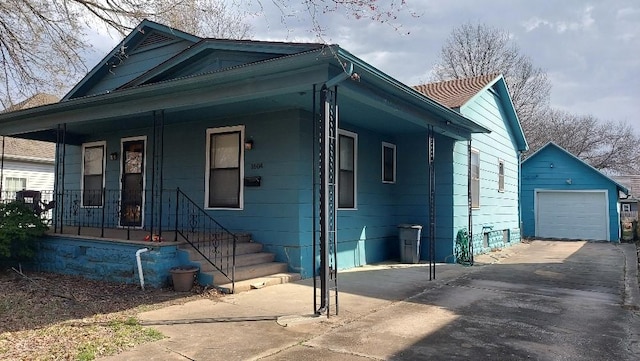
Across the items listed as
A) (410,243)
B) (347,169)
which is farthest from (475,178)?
(347,169)

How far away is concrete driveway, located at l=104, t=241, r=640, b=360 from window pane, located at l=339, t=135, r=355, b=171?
218cm

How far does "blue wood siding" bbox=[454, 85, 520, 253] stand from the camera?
425 inches

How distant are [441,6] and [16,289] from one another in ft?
23.9

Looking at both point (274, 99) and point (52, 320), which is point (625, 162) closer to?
point (274, 99)

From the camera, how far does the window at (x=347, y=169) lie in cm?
902

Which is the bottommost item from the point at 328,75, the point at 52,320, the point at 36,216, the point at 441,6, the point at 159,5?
the point at 52,320

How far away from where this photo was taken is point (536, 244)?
1548 cm

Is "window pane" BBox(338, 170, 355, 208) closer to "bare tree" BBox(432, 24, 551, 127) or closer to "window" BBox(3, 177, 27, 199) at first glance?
"window" BBox(3, 177, 27, 199)

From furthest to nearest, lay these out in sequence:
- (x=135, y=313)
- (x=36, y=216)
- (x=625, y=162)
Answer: (x=625, y=162) → (x=36, y=216) → (x=135, y=313)

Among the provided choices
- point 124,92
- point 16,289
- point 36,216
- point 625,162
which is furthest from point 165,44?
point 625,162

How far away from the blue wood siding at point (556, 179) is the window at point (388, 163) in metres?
10.4

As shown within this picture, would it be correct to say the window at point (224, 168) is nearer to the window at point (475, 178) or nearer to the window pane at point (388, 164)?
the window pane at point (388, 164)

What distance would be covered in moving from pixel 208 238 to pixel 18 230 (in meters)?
3.42

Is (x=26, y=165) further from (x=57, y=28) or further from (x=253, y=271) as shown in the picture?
(x=253, y=271)
